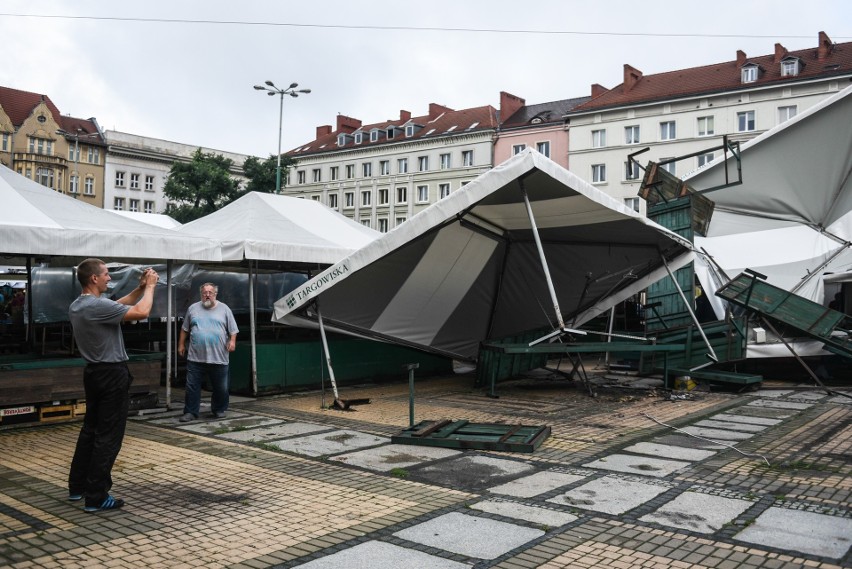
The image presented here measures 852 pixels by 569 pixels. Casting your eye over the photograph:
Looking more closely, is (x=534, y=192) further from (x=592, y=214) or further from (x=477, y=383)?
(x=477, y=383)

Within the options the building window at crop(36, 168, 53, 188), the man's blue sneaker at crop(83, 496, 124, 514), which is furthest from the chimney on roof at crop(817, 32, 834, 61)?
the building window at crop(36, 168, 53, 188)

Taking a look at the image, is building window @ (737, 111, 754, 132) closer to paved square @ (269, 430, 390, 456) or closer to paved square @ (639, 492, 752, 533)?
paved square @ (269, 430, 390, 456)

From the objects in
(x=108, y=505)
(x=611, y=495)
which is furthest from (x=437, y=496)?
(x=108, y=505)

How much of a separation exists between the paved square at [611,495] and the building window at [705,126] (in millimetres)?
45673

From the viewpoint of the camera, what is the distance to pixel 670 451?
24.1ft

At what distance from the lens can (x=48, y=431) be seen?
8.40 m

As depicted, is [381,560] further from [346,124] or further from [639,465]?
[346,124]

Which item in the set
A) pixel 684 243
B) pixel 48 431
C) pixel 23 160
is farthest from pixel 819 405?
pixel 23 160

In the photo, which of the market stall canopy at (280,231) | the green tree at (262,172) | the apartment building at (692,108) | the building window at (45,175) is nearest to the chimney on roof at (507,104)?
the apartment building at (692,108)

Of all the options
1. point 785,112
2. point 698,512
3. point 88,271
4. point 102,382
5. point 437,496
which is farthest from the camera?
point 785,112

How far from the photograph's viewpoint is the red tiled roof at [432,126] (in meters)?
58.6

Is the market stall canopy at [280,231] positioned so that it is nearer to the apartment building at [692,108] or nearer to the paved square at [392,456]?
the paved square at [392,456]

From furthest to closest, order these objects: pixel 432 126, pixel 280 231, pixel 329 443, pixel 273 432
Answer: pixel 432 126 → pixel 280 231 → pixel 273 432 → pixel 329 443

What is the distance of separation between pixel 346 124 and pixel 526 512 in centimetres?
6781
